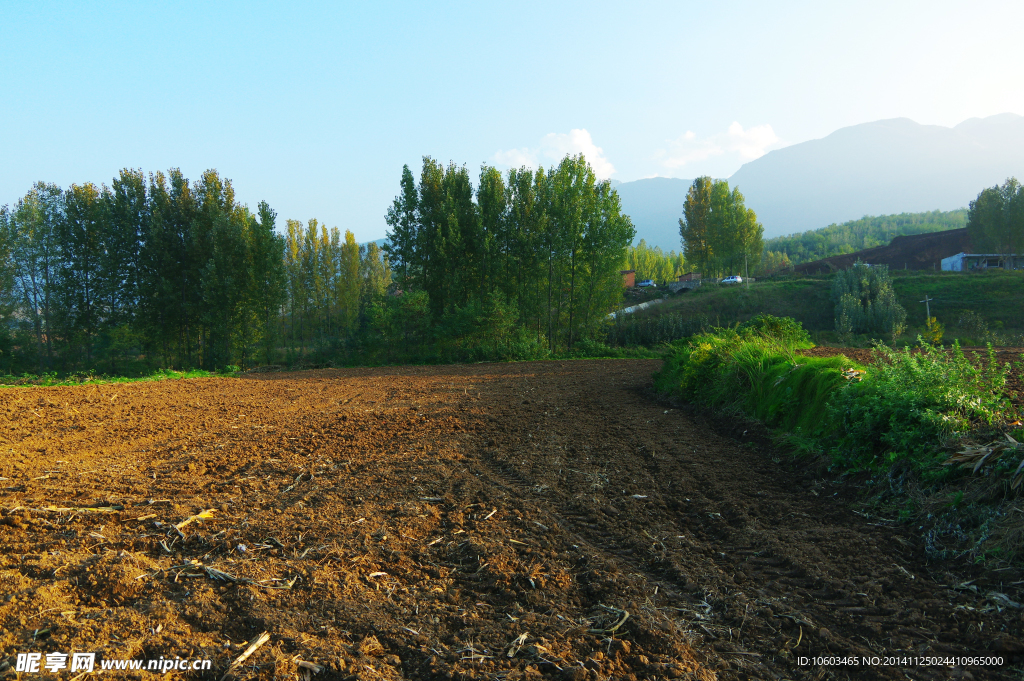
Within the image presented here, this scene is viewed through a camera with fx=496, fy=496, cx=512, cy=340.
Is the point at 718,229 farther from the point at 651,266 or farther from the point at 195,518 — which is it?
the point at 195,518

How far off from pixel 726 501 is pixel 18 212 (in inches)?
1487

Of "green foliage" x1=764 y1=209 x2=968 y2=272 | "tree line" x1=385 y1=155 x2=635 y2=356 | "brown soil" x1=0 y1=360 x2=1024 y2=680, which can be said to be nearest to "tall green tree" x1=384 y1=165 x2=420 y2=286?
"tree line" x1=385 y1=155 x2=635 y2=356

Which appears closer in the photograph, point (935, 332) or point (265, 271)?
point (935, 332)

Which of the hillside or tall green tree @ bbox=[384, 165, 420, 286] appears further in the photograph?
the hillside

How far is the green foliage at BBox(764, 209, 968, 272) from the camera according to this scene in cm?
9988

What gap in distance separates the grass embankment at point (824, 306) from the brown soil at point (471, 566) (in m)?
24.3

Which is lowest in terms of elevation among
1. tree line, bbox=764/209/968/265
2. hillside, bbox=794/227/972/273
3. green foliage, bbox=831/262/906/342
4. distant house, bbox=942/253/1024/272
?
green foliage, bbox=831/262/906/342

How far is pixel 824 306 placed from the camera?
3862 cm

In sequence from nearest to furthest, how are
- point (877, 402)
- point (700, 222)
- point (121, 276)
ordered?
point (877, 402)
point (121, 276)
point (700, 222)

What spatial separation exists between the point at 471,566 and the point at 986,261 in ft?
241

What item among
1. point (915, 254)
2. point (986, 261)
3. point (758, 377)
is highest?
point (915, 254)

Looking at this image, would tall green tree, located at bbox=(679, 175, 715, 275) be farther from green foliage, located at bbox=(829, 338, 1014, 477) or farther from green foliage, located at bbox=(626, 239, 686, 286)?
green foliage, located at bbox=(829, 338, 1014, 477)

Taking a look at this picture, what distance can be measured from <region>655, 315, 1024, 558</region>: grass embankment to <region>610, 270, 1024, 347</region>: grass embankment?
71.0 ft

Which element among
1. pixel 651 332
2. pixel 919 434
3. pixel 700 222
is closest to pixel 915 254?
pixel 700 222
